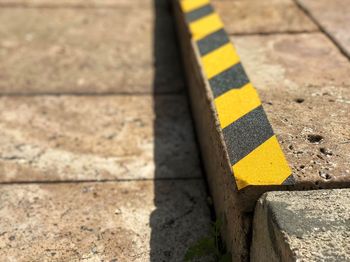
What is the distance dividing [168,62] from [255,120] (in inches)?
70.3

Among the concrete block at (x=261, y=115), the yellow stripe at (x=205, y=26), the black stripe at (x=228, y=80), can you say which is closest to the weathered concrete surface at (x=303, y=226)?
the concrete block at (x=261, y=115)

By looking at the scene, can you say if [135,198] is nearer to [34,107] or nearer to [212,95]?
[212,95]

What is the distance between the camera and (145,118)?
330 centimetres

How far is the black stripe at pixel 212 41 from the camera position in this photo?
121 inches

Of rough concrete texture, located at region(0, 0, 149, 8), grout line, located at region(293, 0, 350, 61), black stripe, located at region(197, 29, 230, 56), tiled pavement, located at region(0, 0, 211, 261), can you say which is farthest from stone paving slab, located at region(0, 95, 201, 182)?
rough concrete texture, located at region(0, 0, 149, 8)

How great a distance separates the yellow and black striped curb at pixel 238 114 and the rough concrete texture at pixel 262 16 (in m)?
0.13

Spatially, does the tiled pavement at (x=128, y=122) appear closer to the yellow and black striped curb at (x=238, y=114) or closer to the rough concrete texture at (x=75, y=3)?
the yellow and black striped curb at (x=238, y=114)

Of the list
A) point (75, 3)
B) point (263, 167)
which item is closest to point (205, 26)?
point (263, 167)

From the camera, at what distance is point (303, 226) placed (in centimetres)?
172

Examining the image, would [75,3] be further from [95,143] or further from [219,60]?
[219,60]

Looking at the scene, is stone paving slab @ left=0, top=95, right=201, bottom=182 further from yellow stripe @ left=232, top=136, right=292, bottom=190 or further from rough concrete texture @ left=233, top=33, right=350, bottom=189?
yellow stripe @ left=232, top=136, right=292, bottom=190

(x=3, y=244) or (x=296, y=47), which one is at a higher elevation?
(x=296, y=47)

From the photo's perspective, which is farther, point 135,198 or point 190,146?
point 190,146

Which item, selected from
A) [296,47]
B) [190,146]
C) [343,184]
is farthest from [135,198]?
[296,47]
